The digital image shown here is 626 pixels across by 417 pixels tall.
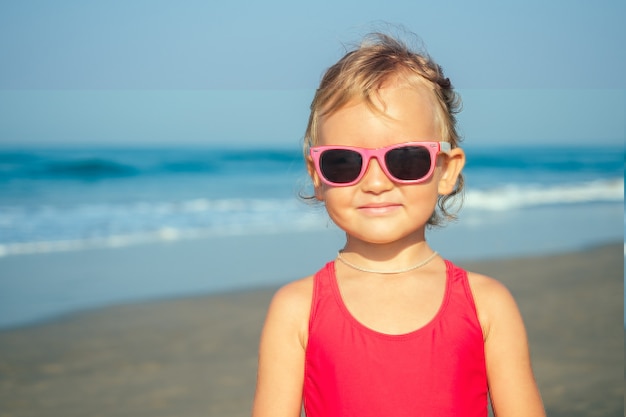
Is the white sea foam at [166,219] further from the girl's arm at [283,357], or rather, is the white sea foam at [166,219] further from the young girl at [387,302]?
the girl's arm at [283,357]

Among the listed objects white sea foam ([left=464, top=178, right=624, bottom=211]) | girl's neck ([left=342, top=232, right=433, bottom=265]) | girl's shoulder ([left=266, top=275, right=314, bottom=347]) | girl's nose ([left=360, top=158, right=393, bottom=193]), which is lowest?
girl's shoulder ([left=266, top=275, right=314, bottom=347])

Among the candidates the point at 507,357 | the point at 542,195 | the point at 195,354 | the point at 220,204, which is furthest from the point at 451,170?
the point at 542,195

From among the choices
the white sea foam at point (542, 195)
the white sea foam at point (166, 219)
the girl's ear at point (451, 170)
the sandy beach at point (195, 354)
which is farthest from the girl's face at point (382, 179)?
the white sea foam at point (542, 195)

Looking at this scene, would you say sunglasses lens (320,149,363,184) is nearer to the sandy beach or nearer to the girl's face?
the girl's face

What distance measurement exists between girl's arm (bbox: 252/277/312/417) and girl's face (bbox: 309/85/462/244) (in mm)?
302

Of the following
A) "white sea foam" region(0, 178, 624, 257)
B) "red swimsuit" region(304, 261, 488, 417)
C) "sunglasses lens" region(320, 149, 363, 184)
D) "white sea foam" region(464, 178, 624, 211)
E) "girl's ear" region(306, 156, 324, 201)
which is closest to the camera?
"red swimsuit" region(304, 261, 488, 417)

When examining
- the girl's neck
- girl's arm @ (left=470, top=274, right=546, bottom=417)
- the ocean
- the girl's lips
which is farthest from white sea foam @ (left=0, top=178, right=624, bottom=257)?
girl's arm @ (left=470, top=274, right=546, bottom=417)

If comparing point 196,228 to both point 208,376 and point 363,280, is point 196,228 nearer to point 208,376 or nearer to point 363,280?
point 208,376

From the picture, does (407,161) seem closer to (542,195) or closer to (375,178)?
(375,178)

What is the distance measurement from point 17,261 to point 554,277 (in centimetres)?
622

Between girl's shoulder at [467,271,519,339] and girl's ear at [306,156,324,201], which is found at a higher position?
girl's ear at [306,156,324,201]

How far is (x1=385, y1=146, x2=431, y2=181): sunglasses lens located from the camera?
2275 millimetres

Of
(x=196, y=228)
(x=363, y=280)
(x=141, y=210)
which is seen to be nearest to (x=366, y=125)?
(x=363, y=280)

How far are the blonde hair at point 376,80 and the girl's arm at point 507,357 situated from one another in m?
0.57
